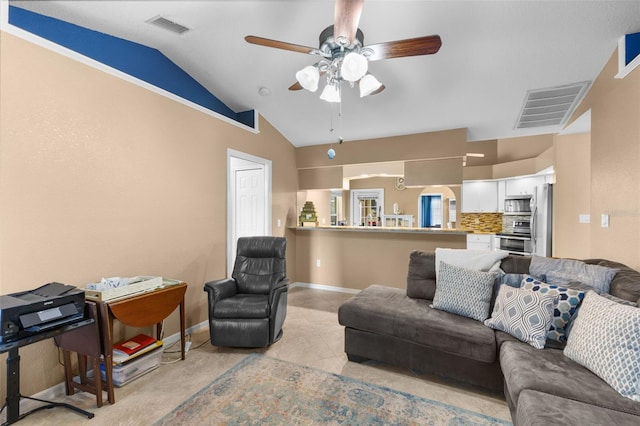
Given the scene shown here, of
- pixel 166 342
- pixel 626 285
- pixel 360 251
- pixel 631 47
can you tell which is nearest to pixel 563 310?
pixel 626 285

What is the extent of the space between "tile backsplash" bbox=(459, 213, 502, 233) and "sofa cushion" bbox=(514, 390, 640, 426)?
16.1ft

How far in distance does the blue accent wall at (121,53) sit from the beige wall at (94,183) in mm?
256

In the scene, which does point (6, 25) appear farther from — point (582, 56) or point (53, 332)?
point (582, 56)

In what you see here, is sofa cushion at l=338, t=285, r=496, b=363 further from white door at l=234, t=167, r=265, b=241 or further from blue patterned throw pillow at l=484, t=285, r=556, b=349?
white door at l=234, t=167, r=265, b=241

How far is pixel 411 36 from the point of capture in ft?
8.13

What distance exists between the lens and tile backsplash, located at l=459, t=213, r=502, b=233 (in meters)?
5.92

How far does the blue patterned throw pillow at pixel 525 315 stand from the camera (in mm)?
1849

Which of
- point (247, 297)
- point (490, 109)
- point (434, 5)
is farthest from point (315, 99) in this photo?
point (247, 297)

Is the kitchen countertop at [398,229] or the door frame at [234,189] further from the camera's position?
the kitchen countertop at [398,229]

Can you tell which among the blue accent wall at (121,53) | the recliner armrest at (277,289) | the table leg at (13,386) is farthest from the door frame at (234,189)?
the table leg at (13,386)

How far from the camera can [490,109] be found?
345 cm

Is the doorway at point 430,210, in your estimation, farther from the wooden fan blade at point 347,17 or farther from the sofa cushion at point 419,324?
the wooden fan blade at point 347,17

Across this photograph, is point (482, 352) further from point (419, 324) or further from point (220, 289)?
point (220, 289)

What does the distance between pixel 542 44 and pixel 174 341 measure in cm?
431
